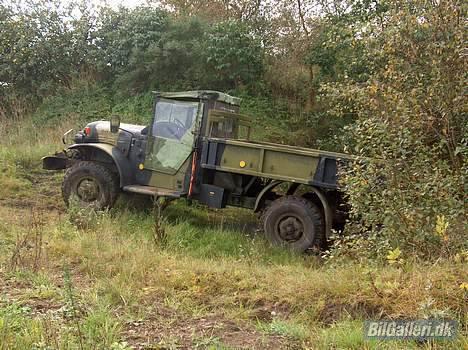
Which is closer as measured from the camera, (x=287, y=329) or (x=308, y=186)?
(x=287, y=329)

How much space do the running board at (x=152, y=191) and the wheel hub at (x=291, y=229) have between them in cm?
159

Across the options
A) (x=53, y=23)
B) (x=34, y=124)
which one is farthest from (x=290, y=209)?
(x=53, y=23)

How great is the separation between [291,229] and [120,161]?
9.35 feet

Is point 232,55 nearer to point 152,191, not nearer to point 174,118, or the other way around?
point 174,118

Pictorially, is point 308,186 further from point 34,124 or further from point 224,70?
point 34,124

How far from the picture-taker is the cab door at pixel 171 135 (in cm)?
747

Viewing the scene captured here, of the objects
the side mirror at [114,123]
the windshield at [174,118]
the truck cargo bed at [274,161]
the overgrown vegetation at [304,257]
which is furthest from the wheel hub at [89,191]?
the truck cargo bed at [274,161]

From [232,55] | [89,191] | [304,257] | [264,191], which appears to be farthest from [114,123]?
[232,55]

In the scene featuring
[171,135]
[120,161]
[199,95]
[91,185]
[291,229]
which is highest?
[199,95]

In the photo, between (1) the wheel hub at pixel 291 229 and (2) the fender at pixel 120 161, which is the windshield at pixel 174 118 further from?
(1) the wheel hub at pixel 291 229

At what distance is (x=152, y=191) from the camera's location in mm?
7414

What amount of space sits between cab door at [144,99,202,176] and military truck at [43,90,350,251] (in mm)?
15

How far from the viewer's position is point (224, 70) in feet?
43.9

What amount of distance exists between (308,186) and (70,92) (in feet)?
33.7
